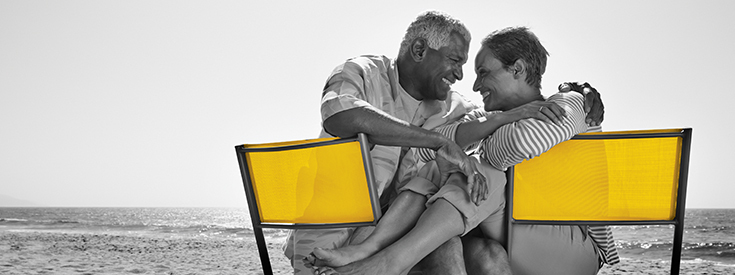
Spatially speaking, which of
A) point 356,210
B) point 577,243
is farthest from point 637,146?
point 356,210

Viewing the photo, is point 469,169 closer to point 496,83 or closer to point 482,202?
point 482,202

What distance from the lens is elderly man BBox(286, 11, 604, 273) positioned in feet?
4.99

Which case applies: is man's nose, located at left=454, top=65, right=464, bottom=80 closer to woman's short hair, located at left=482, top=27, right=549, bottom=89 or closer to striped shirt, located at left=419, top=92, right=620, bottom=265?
woman's short hair, located at left=482, top=27, right=549, bottom=89

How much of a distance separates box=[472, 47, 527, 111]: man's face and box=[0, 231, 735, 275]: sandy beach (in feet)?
34.3

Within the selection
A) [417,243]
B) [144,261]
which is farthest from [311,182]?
[144,261]

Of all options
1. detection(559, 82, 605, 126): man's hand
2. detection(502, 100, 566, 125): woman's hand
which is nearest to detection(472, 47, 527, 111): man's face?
detection(559, 82, 605, 126): man's hand

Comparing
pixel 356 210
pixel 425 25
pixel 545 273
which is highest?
pixel 425 25

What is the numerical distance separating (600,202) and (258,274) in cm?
1061

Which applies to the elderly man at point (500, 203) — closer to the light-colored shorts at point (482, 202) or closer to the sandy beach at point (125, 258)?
the light-colored shorts at point (482, 202)

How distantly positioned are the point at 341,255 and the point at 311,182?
225mm

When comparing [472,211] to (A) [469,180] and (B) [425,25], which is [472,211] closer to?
(A) [469,180]

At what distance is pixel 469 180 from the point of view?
58.4 inches

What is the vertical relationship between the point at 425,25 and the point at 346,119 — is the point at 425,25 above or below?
above

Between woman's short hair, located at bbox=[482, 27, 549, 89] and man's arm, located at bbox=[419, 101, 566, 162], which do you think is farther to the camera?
woman's short hair, located at bbox=[482, 27, 549, 89]
